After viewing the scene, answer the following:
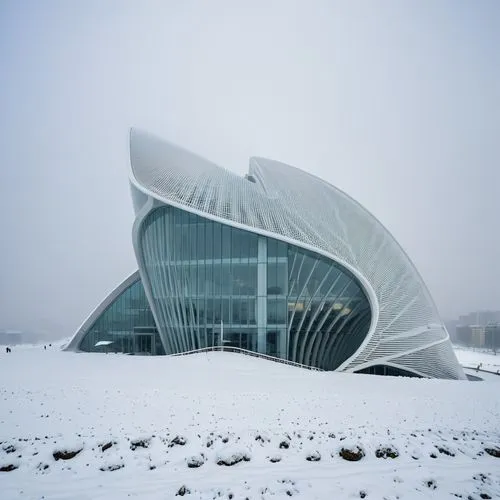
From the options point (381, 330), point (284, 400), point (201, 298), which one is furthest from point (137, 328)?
point (284, 400)

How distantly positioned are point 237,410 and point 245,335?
18.6m

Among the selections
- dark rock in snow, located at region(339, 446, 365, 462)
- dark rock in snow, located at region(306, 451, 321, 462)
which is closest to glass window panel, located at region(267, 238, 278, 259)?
dark rock in snow, located at region(339, 446, 365, 462)

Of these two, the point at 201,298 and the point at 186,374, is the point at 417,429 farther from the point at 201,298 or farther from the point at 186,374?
the point at 201,298

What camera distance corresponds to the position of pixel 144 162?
119ft

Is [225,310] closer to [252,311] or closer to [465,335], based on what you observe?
[252,311]

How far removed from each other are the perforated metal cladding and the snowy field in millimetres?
11586

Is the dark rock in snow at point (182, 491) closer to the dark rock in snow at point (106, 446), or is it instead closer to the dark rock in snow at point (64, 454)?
the dark rock in snow at point (106, 446)

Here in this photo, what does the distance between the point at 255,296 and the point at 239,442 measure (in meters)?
21.8

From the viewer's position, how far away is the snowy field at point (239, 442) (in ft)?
24.2

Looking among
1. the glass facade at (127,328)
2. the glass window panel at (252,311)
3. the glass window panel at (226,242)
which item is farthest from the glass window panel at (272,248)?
the glass facade at (127,328)

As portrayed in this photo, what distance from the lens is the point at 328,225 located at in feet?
106

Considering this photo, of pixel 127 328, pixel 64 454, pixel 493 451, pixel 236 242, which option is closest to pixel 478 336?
pixel 127 328

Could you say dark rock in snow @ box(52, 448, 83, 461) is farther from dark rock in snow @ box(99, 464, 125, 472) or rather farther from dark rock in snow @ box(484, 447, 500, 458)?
dark rock in snow @ box(484, 447, 500, 458)

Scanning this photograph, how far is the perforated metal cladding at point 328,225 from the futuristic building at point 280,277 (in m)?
0.12
